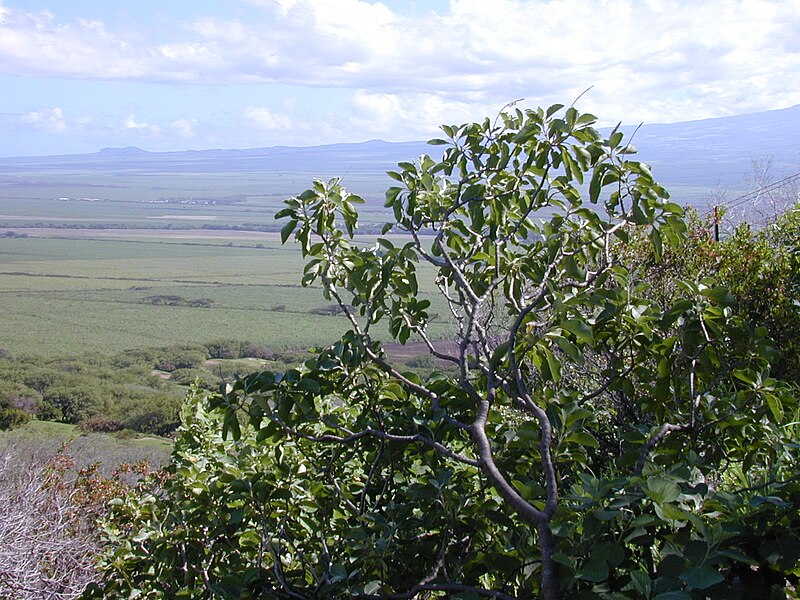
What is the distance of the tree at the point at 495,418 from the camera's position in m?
1.75

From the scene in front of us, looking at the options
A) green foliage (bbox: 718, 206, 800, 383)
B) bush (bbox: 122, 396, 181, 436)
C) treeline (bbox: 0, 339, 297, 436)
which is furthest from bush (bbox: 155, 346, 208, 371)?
green foliage (bbox: 718, 206, 800, 383)

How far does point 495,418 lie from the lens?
2.24 meters

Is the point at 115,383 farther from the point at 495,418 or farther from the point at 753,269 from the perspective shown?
the point at 495,418

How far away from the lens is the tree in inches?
68.9

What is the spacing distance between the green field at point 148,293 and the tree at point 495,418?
27724 mm

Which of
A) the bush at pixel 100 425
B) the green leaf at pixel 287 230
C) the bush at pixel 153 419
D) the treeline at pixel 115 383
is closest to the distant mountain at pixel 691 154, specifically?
the green leaf at pixel 287 230

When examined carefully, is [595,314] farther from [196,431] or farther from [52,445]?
[52,445]

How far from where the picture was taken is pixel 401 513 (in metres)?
2.04

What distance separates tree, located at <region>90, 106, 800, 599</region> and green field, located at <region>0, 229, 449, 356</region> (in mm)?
27724

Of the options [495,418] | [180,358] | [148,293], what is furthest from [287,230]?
[148,293]

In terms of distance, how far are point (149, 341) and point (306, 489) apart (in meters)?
47.7

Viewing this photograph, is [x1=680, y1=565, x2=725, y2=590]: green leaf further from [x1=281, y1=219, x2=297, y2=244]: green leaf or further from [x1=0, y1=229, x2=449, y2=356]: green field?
[x1=0, y1=229, x2=449, y2=356]: green field

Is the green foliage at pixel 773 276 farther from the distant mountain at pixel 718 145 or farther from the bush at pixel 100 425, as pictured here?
the distant mountain at pixel 718 145

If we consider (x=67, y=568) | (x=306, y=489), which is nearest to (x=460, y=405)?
(x=306, y=489)
